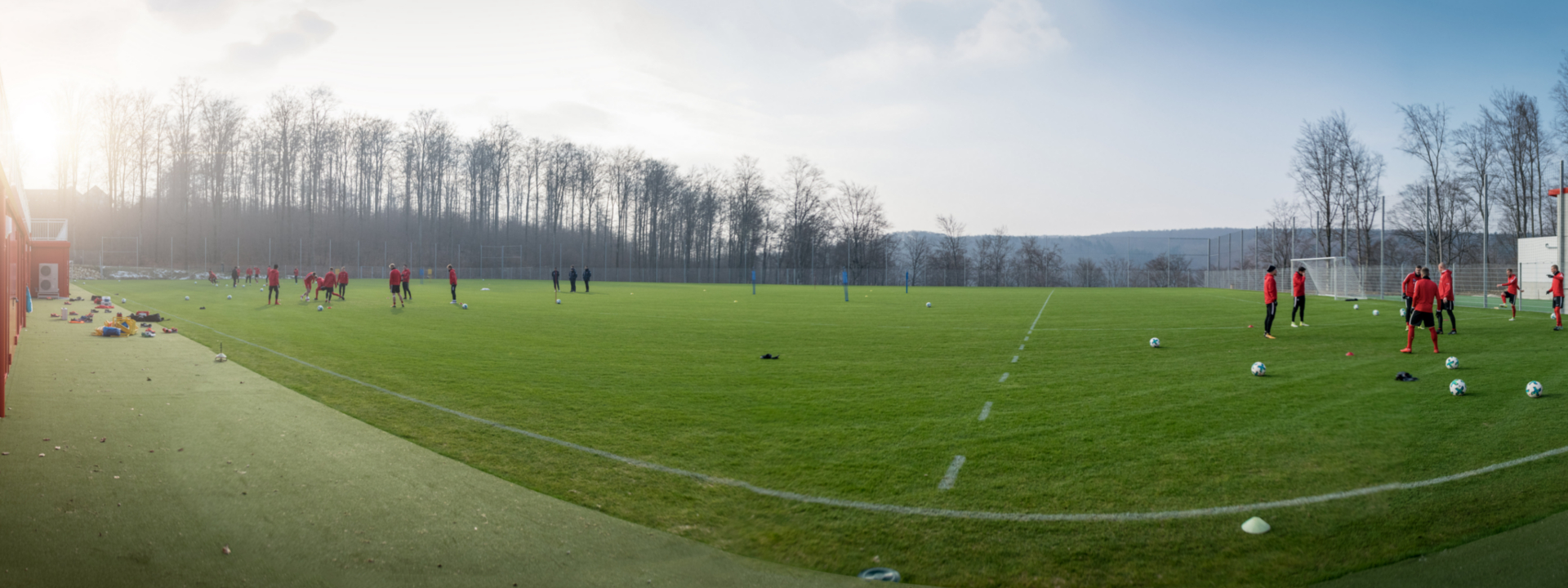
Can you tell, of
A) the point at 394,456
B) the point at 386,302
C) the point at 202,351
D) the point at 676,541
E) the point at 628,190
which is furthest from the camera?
the point at 628,190

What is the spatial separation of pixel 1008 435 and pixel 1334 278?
146 feet

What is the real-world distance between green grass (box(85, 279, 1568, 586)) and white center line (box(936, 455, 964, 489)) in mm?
68

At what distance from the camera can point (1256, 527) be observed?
16.2ft

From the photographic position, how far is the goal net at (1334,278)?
133 feet

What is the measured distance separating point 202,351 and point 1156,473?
51.4 feet

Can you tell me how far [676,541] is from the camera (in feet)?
15.8

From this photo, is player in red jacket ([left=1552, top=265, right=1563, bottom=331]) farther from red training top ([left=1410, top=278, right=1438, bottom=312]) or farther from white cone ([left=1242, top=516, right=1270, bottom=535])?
white cone ([left=1242, top=516, right=1270, bottom=535])

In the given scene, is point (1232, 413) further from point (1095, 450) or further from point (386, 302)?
point (386, 302)

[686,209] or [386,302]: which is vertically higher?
[686,209]

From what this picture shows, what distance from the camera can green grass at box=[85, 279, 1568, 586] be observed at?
4.77 m

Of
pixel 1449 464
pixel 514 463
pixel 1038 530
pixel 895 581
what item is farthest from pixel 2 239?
pixel 1449 464

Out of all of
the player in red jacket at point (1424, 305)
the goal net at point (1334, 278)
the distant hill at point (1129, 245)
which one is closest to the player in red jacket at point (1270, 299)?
the player in red jacket at point (1424, 305)

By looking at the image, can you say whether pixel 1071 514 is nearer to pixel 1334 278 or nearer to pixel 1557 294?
pixel 1557 294

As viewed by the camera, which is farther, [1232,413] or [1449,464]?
[1232,413]
